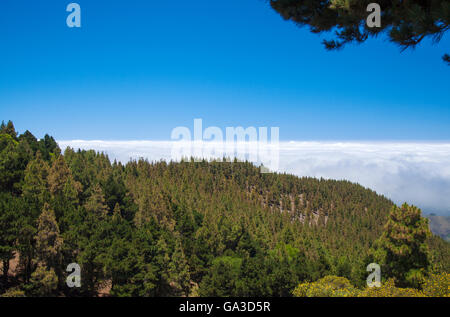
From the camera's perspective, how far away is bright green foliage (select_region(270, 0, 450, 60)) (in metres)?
9.33

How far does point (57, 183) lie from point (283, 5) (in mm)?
57317

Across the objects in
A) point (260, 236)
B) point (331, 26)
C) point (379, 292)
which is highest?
point (331, 26)

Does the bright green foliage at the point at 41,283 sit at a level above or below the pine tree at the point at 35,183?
below

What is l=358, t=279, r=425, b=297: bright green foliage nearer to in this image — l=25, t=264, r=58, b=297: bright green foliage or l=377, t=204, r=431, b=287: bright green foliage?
l=377, t=204, r=431, b=287: bright green foliage

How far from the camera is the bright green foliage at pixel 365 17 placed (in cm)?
933

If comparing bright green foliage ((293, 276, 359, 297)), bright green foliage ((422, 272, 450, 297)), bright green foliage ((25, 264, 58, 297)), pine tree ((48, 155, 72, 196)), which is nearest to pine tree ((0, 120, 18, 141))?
pine tree ((48, 155, 72, 196))

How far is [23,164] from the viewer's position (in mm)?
57719

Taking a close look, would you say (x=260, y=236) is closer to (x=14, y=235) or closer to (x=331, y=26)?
(x=14, y=235)

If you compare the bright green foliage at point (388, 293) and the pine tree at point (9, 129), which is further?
the pine tree at point (9, 129)

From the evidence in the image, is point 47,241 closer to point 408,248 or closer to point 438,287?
point 438,287

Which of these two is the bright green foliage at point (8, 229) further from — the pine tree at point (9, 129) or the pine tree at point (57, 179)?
the pine tree at point (9, 129)

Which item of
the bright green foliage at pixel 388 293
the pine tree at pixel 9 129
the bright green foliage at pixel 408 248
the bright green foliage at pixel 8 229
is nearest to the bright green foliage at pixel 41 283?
the bright green foliage at pixel 8 229

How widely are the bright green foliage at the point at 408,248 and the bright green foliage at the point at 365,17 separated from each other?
32.4 meters
